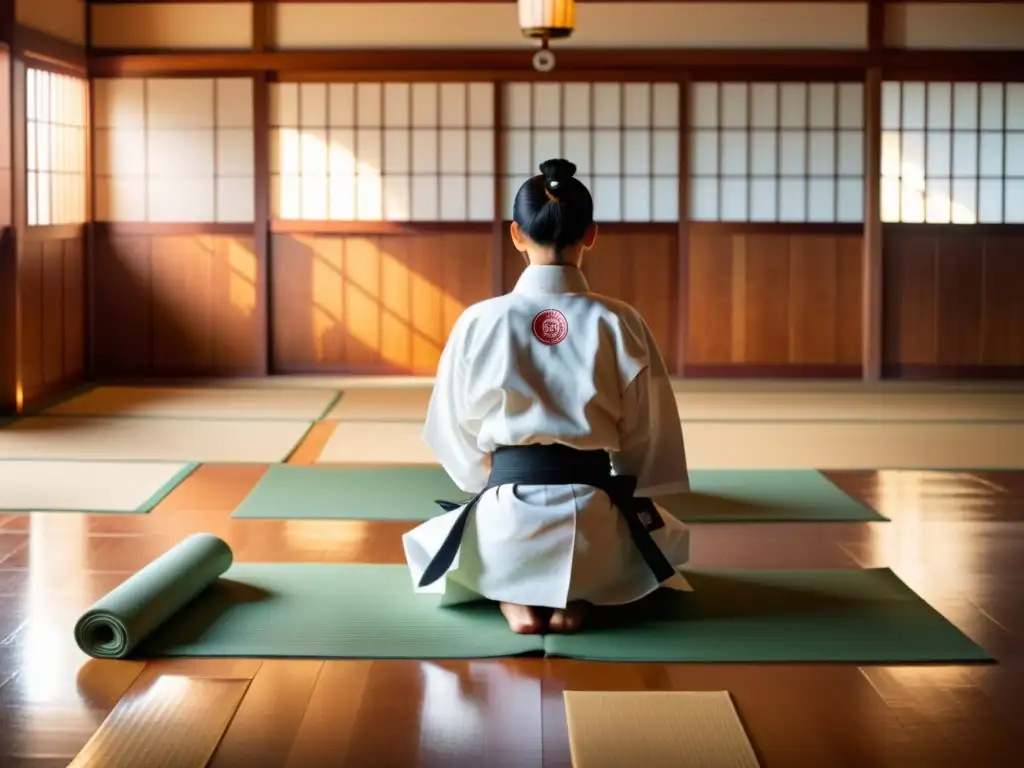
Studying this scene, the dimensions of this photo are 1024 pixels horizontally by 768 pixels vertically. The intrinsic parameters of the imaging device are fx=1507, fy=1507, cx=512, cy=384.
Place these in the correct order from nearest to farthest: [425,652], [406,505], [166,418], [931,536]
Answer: [425,652] → [931,536] → [406,505] → [166,418]

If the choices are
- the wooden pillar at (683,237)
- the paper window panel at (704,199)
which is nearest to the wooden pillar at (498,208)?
the wooden pillar at (683,237)

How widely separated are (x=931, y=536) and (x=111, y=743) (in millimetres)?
2572

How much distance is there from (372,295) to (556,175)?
5134mm

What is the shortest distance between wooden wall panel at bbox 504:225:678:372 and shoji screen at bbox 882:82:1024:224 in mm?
1242

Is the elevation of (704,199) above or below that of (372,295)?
above

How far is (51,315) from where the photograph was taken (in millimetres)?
7590

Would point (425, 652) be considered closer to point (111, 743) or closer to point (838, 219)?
point (111, 743)

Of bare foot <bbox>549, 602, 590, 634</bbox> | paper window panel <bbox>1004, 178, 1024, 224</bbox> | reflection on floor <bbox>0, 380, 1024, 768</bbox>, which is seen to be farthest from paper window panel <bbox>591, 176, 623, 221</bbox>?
bare foot <bbox>549, 602, 590, 634</bbox>

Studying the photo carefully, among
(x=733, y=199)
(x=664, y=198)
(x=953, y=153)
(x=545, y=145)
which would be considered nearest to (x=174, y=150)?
(x=545, y=145)

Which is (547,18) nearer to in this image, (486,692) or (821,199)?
(821,199)

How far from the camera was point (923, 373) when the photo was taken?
8.41 meters

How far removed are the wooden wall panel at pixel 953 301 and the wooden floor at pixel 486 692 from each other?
4.47 metres

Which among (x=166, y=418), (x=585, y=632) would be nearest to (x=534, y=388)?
(x=585, y=632)

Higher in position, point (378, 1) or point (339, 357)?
point (378, 1)
